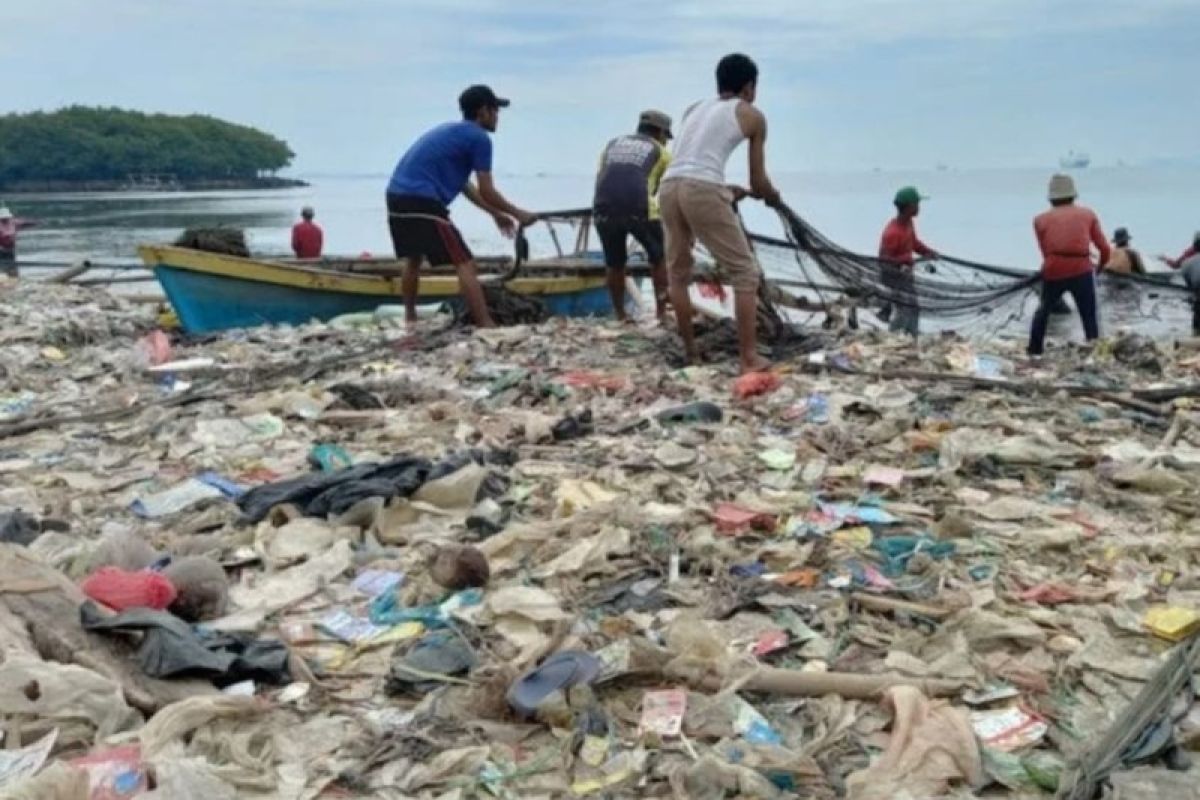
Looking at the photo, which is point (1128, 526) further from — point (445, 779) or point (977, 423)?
point (445, 779)

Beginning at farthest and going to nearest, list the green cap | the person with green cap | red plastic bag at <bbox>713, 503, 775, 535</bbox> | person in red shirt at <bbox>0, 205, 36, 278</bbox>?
person in red shirt at <bbox>0, 205, 36, 278</bbox>
the green cap
the person with green cap
red plastic bag at <bbox>713, 503, 775, 535</bbox>

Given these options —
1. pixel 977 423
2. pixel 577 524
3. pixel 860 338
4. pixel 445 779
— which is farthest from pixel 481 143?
pixel 445 779

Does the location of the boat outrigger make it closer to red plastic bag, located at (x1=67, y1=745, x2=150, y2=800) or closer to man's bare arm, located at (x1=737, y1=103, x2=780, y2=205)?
man's bare arm, located at (x1=737, y1=103, x2=780, y2=205)

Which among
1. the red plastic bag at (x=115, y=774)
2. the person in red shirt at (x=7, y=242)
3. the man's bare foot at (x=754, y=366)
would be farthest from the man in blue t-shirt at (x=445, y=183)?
the person in red shirt at (x=7, y=242)

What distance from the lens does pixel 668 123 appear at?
8.74m

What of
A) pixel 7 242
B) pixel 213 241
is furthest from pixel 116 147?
pixel 213 241

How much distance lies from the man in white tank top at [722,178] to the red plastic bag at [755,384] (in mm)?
254

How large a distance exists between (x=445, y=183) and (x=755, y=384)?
10.3 feet

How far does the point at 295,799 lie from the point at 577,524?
5.60 ft

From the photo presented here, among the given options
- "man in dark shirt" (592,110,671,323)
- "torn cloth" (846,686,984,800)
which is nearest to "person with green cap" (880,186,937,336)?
"man in dark shirt" (592,110,671,323)

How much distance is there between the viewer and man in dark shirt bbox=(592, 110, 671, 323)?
8367mm

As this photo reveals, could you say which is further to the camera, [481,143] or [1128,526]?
[481,143]

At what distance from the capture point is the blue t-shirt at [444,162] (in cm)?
824

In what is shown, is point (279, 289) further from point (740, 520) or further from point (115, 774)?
point (115, 774)
